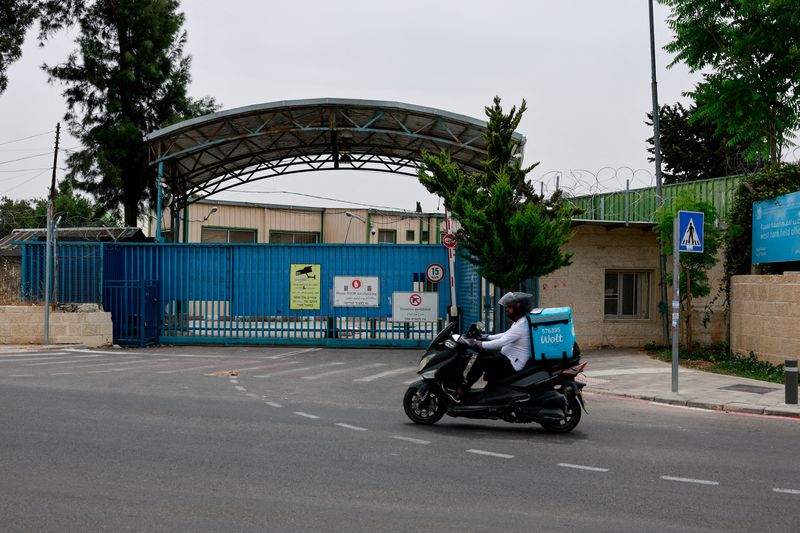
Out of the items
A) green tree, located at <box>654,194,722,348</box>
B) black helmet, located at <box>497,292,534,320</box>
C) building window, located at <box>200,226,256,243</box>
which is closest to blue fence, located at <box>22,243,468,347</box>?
green tree, located at <box>654,194,722,348</box>

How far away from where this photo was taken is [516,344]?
370 inches

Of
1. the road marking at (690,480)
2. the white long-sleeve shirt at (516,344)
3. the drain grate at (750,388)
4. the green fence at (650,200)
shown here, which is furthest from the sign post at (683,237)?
the road marking at (690,480)

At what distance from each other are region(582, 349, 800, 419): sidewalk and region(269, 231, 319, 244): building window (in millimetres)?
26805

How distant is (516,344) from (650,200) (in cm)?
1509

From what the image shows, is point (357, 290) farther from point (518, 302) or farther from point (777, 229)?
point (518, 302)

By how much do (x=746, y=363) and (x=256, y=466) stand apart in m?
12.2

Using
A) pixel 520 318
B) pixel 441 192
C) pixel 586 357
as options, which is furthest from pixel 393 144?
pixel 520 318

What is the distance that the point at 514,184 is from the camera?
1730cm

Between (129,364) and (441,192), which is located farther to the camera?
(441,192)

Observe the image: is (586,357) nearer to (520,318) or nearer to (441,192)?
(441,192)

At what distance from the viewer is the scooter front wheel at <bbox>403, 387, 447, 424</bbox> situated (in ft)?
31.3

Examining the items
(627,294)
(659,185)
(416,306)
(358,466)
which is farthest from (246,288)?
(358,466)

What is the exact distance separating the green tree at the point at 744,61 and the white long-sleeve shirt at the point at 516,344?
13413 mm

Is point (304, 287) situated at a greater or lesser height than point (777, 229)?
lesser
